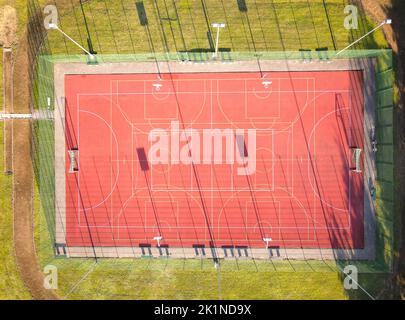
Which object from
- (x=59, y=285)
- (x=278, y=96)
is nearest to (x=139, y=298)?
(x=59, y=285)

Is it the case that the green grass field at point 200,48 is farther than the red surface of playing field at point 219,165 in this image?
No

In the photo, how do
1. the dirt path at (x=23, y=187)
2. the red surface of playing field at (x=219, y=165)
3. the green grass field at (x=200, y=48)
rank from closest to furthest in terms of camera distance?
the green grass field at (x=200, y=48), the red surface of playing field at (x=219, y=165), the dirt path at (x=23, y=187)

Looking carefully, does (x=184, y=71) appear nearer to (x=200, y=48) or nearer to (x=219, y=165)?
(x=200, y=48)

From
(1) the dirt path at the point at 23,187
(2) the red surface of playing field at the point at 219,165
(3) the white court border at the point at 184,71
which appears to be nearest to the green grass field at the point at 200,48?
(3) the white court border at the point at 184,71

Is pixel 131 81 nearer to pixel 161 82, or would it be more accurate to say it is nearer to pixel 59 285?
pixel 161 82

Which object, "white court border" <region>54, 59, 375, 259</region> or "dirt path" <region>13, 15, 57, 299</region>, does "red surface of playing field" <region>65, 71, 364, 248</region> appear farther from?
"dirt path" <region>13, 15, 57, 299</region>

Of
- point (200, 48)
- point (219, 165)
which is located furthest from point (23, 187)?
point (200, 48)

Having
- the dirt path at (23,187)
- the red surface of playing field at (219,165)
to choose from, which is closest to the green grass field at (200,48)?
the dirt path at (23,187)

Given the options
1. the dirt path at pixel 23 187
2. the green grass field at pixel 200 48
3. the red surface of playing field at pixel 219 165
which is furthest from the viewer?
the dirt path at pixel 23 187

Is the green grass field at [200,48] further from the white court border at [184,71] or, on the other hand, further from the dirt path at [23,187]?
the dirt path at [23,187]
